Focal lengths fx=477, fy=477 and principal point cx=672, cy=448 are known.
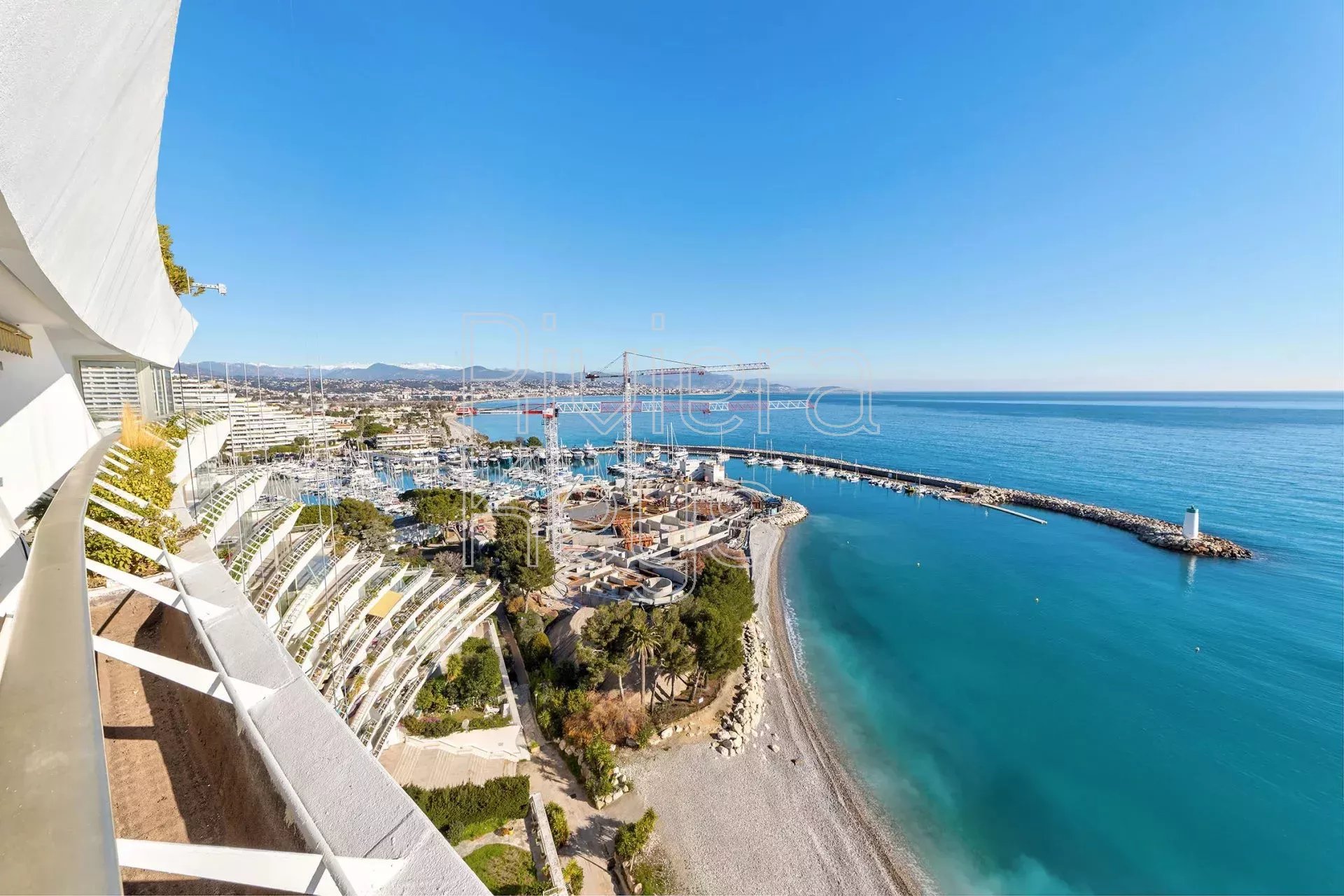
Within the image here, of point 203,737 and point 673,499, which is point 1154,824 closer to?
point 203,737

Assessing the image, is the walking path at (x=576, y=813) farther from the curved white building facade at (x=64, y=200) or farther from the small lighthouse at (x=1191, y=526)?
the small lighthouse at (x=1191, y=526)

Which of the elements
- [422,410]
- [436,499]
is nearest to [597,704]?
[436,499]

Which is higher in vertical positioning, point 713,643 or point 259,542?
point 259,542

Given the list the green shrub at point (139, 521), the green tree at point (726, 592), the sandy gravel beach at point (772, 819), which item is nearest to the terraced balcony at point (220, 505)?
the green shrub at point (139, 521)

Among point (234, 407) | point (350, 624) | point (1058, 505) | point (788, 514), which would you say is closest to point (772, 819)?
point (350, 624)

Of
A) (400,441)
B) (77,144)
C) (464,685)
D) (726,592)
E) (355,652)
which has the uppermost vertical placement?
(77,144)

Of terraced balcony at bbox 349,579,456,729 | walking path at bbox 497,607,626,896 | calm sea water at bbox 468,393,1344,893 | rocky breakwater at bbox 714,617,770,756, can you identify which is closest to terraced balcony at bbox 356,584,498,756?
terraced balcony at bbox 349,579,456,729

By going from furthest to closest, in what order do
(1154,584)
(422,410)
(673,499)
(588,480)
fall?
(422,410) → (588,480) → (673,499) → (1154,584)

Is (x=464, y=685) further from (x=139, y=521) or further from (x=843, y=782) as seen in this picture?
(x=843, y=782)
